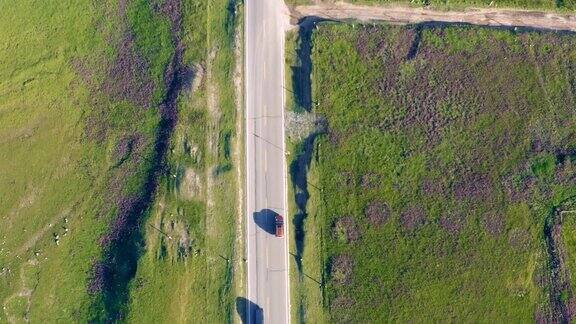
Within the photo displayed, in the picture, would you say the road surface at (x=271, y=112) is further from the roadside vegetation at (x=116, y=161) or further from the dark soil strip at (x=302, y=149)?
the roadside vegetation at (x=116, y=161)

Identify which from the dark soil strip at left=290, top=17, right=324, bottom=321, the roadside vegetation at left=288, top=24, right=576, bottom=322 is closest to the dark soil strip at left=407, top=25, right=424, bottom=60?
the roadside vegetation at left=288, top=24, right=576, bottom=322

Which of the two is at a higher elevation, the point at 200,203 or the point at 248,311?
the point at 200,203

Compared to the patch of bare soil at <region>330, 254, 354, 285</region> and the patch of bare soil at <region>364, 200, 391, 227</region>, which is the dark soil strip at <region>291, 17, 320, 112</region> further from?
the patch of bare soil at <region>330, 254, 354, 285</region>

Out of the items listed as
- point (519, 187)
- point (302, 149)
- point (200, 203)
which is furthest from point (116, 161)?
point (519, 187)

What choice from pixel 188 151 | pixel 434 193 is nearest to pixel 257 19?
pixel 188 151

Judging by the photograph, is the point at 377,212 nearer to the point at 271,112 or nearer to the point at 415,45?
the point at 271,112
